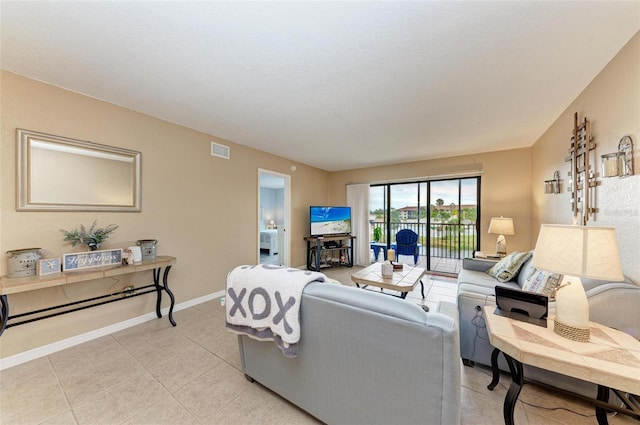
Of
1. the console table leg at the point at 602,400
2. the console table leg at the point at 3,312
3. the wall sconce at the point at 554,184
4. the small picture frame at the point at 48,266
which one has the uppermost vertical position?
the wall sconce at the point at 554,184

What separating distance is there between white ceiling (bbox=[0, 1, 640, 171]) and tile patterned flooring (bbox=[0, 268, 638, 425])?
245 cm

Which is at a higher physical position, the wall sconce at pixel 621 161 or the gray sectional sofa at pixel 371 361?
the wall sconce at pixel 621 161

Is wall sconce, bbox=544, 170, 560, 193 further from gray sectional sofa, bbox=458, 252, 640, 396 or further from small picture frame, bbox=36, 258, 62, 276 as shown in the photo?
small picture frame, bbox=36, 258, 62, 276

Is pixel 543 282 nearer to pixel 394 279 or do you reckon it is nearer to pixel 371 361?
pixel 394 279

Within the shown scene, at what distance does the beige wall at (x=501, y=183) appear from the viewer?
152 inches

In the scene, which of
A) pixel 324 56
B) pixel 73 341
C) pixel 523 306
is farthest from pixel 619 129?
pixel 73 341

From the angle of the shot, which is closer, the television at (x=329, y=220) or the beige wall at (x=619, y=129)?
the beige wall at (x=619, y=129)

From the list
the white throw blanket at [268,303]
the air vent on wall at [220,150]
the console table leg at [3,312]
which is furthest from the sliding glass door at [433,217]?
the console table leg at [3,312]

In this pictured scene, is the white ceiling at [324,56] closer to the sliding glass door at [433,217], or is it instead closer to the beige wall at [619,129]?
the beige wall at [619,129]

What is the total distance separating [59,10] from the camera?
1.32m

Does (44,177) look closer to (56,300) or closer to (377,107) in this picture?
(56,300)

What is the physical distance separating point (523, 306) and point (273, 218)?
24.1 ft

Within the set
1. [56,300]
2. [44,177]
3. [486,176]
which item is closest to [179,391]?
[56,300]

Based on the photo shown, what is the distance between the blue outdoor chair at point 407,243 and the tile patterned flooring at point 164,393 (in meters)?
2.99
